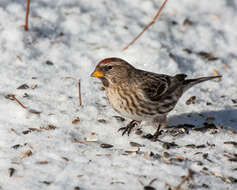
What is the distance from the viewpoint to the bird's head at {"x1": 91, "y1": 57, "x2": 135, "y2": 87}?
5.01 meters

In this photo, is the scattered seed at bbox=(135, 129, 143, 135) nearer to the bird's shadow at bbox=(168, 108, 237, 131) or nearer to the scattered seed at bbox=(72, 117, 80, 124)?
the bird's shadow at bbox=(168, 108, 237, 131)

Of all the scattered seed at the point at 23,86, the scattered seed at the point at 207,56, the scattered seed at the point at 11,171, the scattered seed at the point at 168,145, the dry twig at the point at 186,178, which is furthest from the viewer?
the scattered seed at the point at 207,56

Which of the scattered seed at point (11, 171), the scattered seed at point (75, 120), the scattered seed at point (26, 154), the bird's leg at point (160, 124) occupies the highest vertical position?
the bird's leg at point (160, 124)

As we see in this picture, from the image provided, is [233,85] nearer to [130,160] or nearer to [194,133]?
[194,133]

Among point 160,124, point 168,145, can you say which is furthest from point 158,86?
point 168,145

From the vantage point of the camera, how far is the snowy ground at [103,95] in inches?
167

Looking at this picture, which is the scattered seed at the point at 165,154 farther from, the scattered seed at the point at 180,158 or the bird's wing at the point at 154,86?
the bird's wing at the point at 154,86

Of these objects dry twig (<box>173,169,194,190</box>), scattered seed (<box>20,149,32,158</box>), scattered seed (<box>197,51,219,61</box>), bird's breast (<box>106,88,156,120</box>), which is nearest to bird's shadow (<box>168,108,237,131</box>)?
bird's breast (<box>106,88,156,120</box>)

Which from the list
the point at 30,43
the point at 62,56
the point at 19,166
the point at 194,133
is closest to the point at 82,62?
the point at 62,56

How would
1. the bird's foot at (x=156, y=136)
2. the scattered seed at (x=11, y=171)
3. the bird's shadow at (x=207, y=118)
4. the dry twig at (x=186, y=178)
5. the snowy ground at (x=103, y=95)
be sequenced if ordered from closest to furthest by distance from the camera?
the dry twig at (x=186, y=178), the scattered seed at (x=11, y=171), the snowy ground at (x=103, y=95), the bird's foot at (x=156, y=136), the bird's shadow at (x=207, y=118)

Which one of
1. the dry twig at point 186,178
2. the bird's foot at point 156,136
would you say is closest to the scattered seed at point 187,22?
the bird's foot at point 156,136

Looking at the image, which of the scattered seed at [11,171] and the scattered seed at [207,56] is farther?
the scattered seed at [207,56]

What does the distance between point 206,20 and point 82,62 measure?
2630 mm

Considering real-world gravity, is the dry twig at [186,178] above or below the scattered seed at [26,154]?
above
